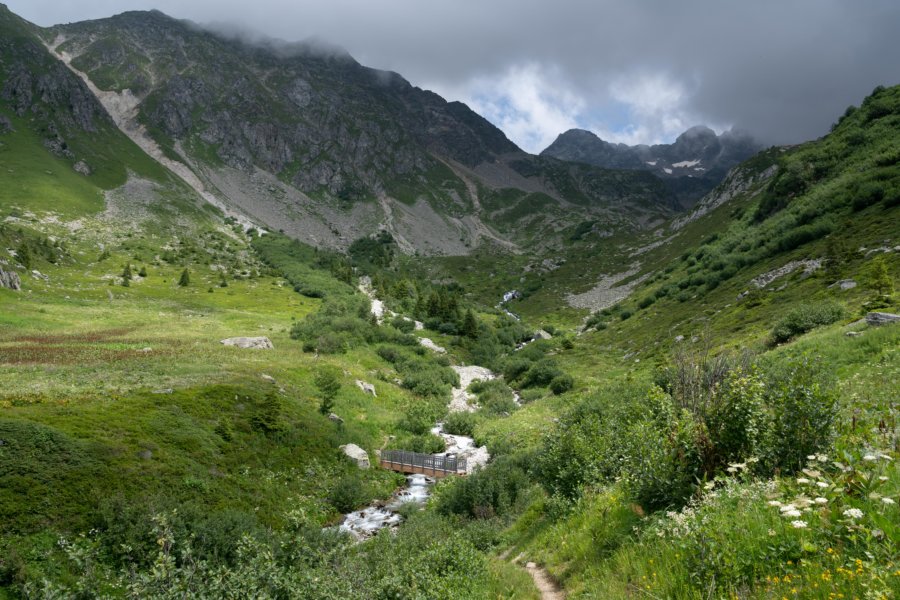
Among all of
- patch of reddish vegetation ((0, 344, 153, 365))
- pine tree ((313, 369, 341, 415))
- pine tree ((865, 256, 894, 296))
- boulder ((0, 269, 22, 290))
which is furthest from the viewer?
boulder ((0, 269, 22, 290))

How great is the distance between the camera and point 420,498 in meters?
26.5

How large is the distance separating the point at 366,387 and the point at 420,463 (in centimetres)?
A: 1270

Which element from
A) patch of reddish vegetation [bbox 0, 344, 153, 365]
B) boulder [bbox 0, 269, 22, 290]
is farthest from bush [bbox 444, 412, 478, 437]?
boulder [bbox 0, 269, 22, 290]

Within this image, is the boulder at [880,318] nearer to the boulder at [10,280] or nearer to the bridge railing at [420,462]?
the bridge railing at [420,462]

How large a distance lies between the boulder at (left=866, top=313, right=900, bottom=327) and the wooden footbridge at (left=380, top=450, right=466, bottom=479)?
76.4 feet

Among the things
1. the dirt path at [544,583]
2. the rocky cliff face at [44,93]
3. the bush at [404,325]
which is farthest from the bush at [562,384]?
the rocky cliff face at [44,93]

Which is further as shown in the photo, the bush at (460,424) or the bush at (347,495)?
the bush at (460,424)

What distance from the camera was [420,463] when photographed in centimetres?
3048

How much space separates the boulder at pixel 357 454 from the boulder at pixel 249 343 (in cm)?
1911

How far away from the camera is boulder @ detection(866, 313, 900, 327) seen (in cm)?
1955

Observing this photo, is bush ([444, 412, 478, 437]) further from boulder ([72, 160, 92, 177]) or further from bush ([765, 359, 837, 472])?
boulder ([72, 160, 92, 177])

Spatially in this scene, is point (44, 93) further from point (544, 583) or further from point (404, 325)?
point (544, 583)

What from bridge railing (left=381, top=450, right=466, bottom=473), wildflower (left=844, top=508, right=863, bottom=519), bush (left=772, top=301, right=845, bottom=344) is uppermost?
bush (left=772, top=301, right=845, bottom=344)

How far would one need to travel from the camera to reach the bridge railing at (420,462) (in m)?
30.3
